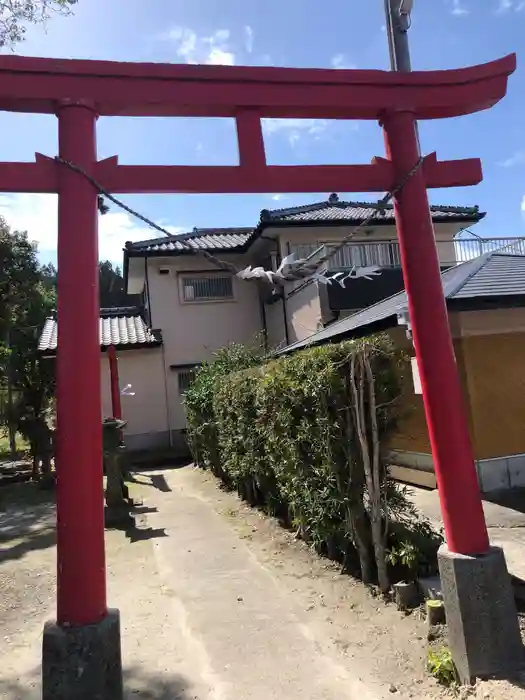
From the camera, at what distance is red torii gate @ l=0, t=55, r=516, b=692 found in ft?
10.7

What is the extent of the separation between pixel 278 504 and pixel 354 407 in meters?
3.69

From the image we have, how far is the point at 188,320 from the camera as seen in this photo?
1912 centimetres

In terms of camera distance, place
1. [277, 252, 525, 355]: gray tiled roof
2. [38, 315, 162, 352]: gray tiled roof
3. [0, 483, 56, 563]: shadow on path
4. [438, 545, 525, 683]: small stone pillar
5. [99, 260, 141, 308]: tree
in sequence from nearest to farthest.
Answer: [438, 545, 525, 683]: small stone pillar
[277, 252, 525, 355]: gray tiled roof
[0, 483, 56, 563]: shadow on path
[38, 315, 162, 352]: gray tiled roof
[99, 260, 141, 308]: tree

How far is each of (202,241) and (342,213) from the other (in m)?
5.36

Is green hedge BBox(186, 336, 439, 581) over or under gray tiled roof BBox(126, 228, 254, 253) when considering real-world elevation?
under

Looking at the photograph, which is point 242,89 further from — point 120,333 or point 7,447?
point 7,447

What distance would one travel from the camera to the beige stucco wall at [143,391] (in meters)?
18.0

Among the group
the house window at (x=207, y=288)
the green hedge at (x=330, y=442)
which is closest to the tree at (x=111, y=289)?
the house window at (x=207, y=288)

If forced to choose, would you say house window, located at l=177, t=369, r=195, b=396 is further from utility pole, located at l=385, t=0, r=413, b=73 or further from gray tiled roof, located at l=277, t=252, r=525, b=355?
utility pole, located at l=385, t=0, r=413, b=73

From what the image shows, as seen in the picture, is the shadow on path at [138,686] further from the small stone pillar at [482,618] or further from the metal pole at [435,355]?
the metal pole at [435,355]

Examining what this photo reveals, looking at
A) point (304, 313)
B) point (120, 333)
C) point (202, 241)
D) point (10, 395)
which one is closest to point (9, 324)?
point (10, 395)

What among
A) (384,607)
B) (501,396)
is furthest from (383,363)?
(501,396)

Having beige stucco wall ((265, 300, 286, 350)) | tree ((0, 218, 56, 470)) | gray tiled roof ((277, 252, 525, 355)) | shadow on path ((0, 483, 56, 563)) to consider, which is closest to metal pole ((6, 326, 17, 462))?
tree ((0, 218, 56, 470))

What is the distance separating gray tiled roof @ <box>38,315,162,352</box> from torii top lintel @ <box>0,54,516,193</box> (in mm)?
13359
